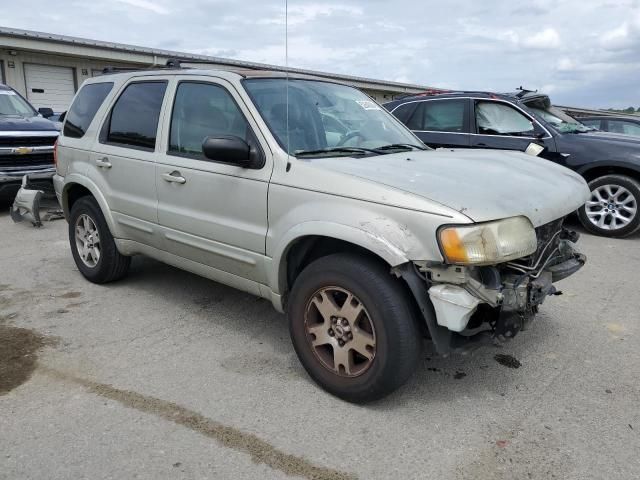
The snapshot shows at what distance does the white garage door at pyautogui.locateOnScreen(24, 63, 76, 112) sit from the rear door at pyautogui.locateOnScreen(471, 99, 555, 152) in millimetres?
13561

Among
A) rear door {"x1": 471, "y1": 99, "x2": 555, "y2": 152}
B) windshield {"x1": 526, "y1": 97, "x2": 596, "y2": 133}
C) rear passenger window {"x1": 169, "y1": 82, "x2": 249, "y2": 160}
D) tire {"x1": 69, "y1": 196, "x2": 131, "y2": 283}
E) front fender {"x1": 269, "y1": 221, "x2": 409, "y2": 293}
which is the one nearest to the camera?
front fender {"x1": 269, "y1": 221, "x2": 409, "y2": 293}

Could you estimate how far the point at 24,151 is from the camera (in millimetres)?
8531

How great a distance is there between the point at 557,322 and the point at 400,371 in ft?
6.69

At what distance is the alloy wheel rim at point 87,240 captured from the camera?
4.98 meters

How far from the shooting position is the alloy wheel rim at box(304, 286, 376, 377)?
2.96 m

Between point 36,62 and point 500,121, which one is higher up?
point 36,62

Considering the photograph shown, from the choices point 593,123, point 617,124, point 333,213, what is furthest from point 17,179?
point 617,124

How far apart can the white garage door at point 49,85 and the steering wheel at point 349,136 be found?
15.3 meters

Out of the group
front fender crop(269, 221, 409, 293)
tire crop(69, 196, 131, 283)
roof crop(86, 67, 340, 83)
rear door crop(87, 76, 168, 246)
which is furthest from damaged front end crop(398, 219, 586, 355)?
tire crop(69, 196, 131, 283)

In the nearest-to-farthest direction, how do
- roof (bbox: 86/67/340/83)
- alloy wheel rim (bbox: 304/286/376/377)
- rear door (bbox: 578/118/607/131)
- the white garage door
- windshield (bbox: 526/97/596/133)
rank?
1. alloy wheel rim (bbox: 304/286/376/377)
2. roof (bbox: 86/67/340/83)
3. windshield (bbox: 526/97/596/133)
4. rear door (bbox: 578/118/607/131)
5. the white garage door

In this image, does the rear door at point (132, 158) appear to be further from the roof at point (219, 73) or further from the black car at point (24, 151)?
the black car at point (24, 151)

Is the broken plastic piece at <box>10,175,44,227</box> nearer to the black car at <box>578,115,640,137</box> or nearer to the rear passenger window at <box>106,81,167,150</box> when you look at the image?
the rear passenger window at <box>106,81,167,150</box>

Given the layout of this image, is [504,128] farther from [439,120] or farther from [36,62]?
[36,62]

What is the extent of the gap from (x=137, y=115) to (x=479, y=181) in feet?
9.34
